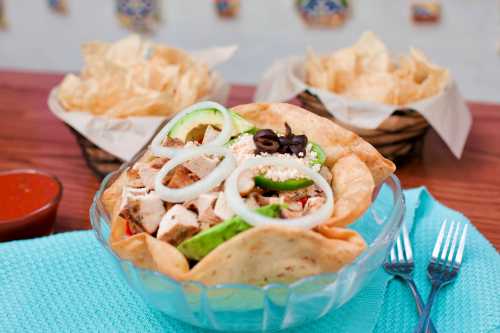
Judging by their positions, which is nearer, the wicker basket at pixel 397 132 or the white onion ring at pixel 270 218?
the white onion ring at pixel 270 218

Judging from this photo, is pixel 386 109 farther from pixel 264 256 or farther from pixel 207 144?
pixel 264 256

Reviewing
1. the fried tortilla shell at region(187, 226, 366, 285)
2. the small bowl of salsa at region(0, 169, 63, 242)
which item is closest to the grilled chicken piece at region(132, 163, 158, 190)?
the fried tortilla shell at region(187, 226, 366, 285)

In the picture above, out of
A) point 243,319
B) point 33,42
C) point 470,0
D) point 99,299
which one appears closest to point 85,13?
point 33,42

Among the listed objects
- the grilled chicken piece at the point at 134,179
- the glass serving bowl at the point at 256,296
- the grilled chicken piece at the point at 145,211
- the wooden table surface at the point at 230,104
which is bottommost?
the wooden table surface at the point at 230,104

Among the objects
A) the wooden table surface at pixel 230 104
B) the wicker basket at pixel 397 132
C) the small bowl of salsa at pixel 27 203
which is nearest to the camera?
the small bowl of salsa at pixel 27 203

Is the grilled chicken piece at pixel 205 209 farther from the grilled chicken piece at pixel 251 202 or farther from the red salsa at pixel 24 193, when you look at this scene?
the red salsa at pixel 24 193

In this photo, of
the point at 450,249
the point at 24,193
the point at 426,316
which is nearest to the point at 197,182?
the point at 426,316

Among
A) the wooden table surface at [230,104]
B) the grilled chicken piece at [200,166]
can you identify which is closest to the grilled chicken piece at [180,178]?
the grilled chicken piece at [200,166]
